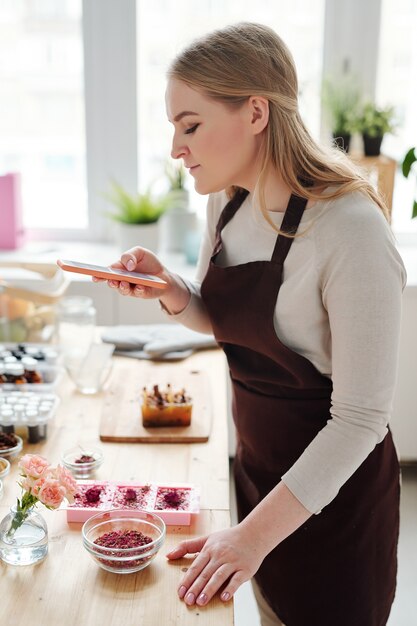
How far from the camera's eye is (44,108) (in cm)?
337

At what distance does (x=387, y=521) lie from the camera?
167cm

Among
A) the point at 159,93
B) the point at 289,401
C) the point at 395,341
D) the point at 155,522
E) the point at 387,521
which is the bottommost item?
the point at 387,521

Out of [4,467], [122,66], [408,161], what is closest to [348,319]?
[4,467]

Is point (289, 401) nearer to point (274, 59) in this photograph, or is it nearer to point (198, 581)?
point (198, 581)

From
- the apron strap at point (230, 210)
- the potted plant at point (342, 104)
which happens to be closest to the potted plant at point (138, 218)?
the potted plant at point (342, 104)

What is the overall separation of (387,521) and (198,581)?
0.51 m

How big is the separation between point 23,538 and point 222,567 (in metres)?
0.36

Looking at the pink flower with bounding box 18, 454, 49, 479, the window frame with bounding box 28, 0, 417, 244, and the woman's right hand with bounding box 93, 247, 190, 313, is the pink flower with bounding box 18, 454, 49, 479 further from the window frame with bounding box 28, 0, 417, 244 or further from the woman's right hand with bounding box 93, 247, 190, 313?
the window frame with bounding box 28, 0, 417, 244

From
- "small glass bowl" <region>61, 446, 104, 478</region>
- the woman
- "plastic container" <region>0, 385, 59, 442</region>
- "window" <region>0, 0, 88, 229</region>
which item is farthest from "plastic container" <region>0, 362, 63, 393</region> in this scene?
"window" <region>0, 0, 88, 229</region>

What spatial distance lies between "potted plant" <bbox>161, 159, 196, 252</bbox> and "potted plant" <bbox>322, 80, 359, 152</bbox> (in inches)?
24.7

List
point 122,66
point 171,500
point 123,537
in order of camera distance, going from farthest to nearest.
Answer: point 122,66 < point 171,500 < point 123,537

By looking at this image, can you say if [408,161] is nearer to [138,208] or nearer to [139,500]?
[138,208]

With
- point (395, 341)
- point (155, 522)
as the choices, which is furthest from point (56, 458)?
point (395, 341)

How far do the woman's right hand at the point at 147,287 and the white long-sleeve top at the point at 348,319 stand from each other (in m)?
0.36
